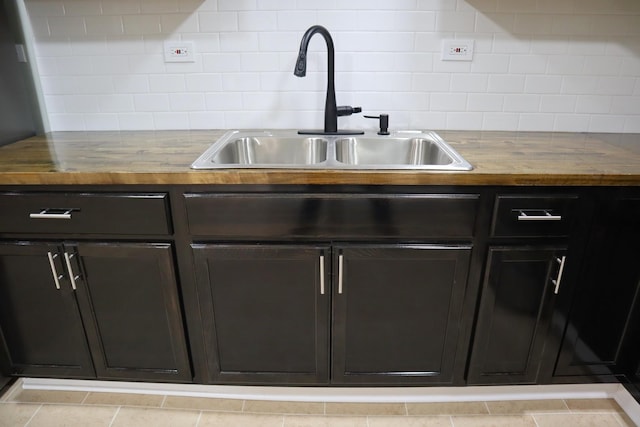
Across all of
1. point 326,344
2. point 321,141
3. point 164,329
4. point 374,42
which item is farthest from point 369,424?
point 374,42

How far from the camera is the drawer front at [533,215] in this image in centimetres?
128

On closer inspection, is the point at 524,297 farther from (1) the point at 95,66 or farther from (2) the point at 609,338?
(1) the point at 95,66

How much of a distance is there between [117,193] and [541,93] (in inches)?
69.9

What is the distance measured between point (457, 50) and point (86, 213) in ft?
5.19

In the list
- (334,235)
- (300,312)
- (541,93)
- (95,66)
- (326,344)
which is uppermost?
(95,66)

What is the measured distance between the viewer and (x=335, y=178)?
4.07 feet

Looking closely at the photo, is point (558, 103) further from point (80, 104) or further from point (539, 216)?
point (80, 104)

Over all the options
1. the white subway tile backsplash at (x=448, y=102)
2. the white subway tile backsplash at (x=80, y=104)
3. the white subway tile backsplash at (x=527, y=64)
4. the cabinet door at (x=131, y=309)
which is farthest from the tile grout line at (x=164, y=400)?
the white subway tile backsplash at (x=527, y=64)

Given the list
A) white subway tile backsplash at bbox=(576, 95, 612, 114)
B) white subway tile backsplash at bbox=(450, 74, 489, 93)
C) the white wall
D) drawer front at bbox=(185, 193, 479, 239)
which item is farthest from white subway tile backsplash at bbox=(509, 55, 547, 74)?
drawer front at bbox=(185, 193, 479, 239)

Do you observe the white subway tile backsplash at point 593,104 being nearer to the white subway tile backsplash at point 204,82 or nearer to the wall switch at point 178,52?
the white subway tile backsplash at point 204,82

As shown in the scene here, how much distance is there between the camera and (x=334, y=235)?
4.33 ft

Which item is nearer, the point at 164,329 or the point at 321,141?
the point at 164,329

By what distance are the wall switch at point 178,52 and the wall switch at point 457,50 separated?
1.10m

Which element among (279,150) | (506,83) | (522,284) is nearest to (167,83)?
(279,150)
